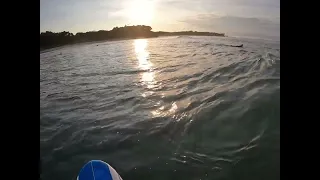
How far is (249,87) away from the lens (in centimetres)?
158

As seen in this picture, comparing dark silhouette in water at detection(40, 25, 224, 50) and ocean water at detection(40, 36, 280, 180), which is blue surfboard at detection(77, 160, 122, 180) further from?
dark silhouette in water at detection(40, 25, 224, 50)

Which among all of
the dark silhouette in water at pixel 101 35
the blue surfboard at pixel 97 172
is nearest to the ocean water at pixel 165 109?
the dark silhouette in water at pixel 101 35

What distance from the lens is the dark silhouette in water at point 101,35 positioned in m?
1.61

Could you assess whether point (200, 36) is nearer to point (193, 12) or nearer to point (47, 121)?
point (193, 12)

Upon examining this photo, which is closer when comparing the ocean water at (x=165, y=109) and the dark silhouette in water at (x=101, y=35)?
the ocean water at (x=165, y=109)

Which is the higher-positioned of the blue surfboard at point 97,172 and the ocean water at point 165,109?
the ocean water at point 165,109

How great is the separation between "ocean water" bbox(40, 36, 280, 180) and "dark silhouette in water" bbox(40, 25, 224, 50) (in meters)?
0.03

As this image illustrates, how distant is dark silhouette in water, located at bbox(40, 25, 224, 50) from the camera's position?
1.61 metres

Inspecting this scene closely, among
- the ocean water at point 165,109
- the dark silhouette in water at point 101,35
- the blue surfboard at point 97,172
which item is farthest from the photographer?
the dark silhouette in water at point 101,35

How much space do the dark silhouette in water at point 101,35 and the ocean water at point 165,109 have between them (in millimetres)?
31

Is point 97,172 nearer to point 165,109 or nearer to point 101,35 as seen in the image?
point 165,109

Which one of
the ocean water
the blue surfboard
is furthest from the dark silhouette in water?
the blue surfboard

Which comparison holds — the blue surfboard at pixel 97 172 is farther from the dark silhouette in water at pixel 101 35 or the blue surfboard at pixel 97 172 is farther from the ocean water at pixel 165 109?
the dark silhouette in water at pixel 101 35
